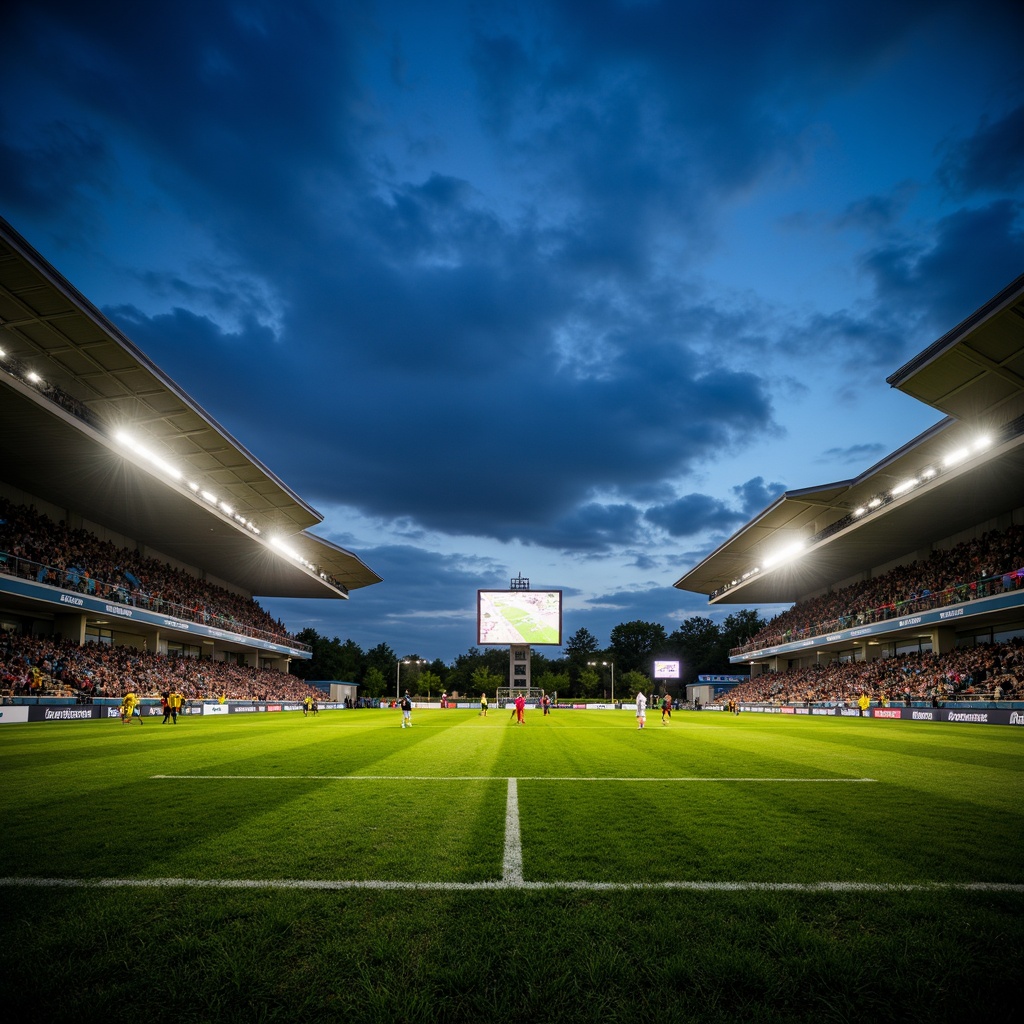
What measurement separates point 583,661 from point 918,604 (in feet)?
336

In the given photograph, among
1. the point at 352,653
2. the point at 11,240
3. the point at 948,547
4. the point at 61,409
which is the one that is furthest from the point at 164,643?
the point at 352,653

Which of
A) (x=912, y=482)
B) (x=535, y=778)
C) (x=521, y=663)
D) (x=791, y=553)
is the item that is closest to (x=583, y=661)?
(x=521, y=663)

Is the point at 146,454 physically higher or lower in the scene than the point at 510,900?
higher

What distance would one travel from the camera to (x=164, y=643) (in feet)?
165

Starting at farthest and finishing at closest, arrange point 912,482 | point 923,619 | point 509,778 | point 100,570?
point 923,619
point 100,570
point 912,482
point 509,778

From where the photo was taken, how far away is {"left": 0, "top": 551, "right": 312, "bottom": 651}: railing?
93.0 feet

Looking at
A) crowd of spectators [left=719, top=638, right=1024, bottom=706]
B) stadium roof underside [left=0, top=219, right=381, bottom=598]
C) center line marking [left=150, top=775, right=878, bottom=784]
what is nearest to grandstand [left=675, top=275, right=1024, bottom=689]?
crowd of spectators [left=719, top=638, right=1024, bottom=706]

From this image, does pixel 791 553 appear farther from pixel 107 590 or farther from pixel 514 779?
pixel 107 590

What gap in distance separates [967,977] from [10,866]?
24.3ft

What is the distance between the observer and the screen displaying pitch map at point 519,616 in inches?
2594

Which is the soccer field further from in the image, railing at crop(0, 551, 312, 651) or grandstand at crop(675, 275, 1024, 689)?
grandstand at crop(675, 275, 1024, 689)

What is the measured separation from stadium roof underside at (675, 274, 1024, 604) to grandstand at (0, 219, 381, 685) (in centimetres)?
3728

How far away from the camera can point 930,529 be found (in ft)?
143

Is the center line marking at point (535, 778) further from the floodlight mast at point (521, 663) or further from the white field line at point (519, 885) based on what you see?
the floodlight mast at point (521, 663)
